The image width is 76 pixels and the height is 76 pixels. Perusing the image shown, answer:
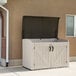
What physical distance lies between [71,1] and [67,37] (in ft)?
5.43

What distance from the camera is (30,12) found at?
905 cm

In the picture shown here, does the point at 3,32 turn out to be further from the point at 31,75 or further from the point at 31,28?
the point at 31,75

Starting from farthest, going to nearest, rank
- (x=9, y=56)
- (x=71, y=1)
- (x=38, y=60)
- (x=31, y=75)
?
(x=71, y=1), (x=9, y=56), (x=38, y=60), (x=31, y=75)

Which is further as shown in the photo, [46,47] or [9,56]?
[9,56]

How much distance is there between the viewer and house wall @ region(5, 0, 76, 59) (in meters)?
8.77

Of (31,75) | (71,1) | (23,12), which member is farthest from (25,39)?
(71,1)

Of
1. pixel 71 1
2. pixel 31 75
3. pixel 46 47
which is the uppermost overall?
pixel 71 1

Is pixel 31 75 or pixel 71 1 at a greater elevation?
pixel 71 1

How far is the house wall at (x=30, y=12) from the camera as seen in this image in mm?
8766

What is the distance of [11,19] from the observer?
8727 millimetres

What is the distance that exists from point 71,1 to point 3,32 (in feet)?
11.3

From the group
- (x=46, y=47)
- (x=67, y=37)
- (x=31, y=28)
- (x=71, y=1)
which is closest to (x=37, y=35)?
(x=31, y=28)

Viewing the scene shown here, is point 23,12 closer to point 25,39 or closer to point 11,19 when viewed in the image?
point 11,19

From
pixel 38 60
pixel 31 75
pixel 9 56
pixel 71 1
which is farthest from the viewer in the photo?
pixel 71 1
